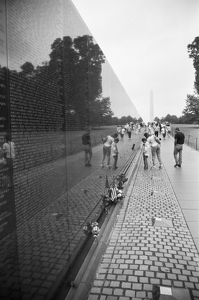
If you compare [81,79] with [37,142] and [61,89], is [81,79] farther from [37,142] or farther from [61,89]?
[37,142]

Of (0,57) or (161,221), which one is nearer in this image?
(0,57)

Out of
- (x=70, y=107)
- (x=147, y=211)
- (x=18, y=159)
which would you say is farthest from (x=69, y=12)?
(x=147, y=211)

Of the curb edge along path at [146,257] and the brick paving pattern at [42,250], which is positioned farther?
the curb edge along path at [146,257]

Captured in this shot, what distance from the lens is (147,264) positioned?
146 inches

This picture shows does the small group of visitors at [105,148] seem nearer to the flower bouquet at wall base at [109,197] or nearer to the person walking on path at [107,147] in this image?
the person walking on path at [107,147]

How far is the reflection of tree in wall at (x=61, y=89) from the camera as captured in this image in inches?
95.1

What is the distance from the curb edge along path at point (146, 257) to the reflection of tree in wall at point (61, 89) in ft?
6.37

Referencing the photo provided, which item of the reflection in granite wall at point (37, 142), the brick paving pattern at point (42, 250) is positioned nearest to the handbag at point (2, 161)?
the reflection in granite wall at point (37, 142)

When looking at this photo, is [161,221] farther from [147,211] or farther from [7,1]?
[7,1]

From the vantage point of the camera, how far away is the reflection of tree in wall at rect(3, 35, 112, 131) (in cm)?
242

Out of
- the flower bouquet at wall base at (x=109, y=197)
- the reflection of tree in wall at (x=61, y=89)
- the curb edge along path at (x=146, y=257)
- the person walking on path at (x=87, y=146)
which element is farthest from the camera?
the flower bouquet at wall base at (x=109, y=197)

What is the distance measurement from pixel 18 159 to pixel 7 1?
3.98 ft

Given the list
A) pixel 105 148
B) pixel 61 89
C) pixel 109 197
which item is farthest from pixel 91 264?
pixel 105 148

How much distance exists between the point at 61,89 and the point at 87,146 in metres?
1.84
